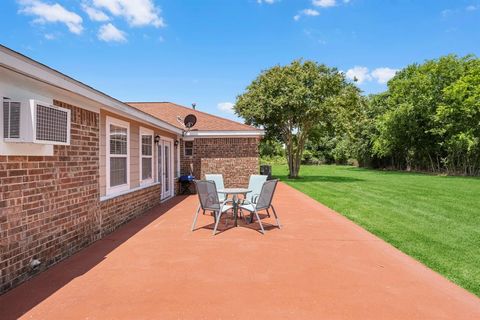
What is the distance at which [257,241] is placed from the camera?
5.70m

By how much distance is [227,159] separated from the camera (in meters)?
14.4

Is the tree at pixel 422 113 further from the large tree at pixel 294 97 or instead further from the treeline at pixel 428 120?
the large tree at pixel 294 97

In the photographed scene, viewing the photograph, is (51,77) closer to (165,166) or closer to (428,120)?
(165,166)

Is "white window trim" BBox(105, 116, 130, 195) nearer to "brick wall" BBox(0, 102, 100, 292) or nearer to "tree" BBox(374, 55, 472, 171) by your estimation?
"brick wall" BBox(0, 102, 100, 292)

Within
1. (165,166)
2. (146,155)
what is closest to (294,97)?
(165,166)

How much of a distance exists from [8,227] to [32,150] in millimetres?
925

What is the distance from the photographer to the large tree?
1864 centimetres

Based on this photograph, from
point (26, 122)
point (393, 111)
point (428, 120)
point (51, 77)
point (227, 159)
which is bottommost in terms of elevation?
point (227, 159)

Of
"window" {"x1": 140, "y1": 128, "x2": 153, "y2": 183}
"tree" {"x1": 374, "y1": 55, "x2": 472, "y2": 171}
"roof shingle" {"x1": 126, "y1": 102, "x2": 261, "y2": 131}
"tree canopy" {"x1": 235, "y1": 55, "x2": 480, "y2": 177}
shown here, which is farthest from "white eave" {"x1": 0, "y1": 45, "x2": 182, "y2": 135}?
"tree" {"x1": 374, "y1": 55, "x2": 472, "y2": 171}

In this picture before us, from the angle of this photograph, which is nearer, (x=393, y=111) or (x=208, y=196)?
(x=208, y=196)

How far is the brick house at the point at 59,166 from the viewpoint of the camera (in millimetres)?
3506

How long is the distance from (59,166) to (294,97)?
1537 centimetres

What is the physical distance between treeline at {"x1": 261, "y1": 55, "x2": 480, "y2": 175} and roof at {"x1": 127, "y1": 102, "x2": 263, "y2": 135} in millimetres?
7428

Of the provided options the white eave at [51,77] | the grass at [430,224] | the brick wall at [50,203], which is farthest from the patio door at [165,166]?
the grass at [430,224]
